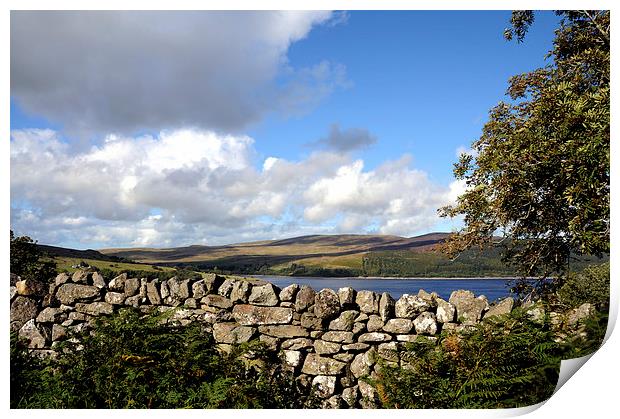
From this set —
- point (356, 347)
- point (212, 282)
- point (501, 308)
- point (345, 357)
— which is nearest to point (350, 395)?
point (345, 357)

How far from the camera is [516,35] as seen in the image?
6.70 meters

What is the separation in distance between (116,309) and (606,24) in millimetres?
7262

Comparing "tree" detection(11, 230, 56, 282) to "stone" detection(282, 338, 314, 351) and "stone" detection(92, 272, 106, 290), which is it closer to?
"stone" detection(92, 272, 106, 290)

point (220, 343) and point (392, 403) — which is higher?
point (220, 343)

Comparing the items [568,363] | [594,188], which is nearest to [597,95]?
[594,188]

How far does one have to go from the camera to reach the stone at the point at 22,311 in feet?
21.6

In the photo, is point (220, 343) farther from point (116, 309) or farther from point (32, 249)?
point (32, 249)

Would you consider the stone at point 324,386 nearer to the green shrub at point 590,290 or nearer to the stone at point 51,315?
the green shrub at point 590,290

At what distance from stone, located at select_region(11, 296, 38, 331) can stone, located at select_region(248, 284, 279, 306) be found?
9.71 ft

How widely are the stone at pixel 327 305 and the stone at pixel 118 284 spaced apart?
261 cm

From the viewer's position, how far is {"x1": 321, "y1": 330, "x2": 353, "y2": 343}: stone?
19.2ft

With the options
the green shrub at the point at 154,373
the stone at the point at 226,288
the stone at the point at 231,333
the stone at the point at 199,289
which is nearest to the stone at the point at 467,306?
the green shrub at the point at 154,373
